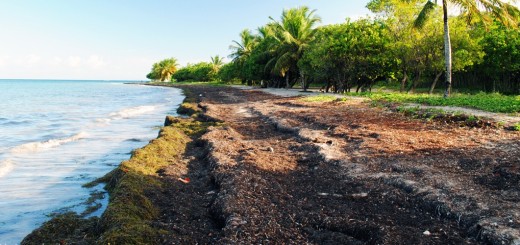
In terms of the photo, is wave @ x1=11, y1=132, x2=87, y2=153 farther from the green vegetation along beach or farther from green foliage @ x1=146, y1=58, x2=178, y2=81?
green foliage @ x1=146, y1=58, x2=178, y2=81

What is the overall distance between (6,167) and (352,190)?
867cm

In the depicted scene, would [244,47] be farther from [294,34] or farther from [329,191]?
[329,191]

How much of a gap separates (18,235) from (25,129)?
15.0m

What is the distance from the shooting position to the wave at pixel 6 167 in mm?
8937

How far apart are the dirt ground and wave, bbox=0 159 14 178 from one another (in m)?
4.32

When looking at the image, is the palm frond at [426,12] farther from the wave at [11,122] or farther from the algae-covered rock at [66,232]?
the wave at [11,122]

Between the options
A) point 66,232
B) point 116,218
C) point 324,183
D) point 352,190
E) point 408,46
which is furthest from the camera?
point 408,46

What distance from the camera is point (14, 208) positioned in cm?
635

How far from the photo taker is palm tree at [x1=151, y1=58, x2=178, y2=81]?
125 m

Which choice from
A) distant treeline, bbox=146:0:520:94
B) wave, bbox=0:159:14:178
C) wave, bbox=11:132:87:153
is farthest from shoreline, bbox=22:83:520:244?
distant treeline, bbox=146:0:520:94

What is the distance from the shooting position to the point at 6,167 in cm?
947

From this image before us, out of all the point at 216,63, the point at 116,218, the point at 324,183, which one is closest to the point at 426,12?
the point at 324,183

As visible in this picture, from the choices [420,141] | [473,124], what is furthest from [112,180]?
[473,124]

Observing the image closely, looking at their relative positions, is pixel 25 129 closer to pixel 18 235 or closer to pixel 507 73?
pixel 18 235
